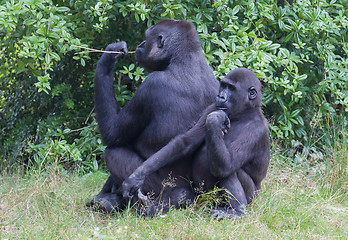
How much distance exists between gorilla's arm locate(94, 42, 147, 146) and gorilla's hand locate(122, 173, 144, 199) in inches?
17.0

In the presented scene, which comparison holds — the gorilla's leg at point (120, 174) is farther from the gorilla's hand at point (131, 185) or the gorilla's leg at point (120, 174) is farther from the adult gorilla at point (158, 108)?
the gorilla's hand at point (131, 185)

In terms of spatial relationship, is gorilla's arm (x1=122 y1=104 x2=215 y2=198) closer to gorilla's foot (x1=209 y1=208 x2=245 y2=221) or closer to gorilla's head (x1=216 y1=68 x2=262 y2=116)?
gorilla's head (x1=216 y1=68 x2=262 y2=116)

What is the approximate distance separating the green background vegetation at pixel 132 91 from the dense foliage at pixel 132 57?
0.6 inches

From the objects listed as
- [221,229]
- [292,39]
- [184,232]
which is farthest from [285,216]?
[292,39]

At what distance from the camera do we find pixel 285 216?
11.8 ft

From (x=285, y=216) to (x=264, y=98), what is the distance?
1847 millimetres

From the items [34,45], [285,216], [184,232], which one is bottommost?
[285,216]

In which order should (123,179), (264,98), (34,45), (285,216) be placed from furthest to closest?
(264,98)
(34,45)
(123,179)
(285,216)

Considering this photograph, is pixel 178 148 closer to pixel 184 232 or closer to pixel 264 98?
pixel 184 232

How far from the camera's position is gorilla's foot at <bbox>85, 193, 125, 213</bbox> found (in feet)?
12.6

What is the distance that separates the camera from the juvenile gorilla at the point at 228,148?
344 cm

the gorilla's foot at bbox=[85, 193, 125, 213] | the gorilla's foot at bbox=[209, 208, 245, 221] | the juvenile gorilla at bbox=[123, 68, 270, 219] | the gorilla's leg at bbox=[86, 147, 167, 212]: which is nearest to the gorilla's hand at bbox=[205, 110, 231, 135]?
the juvenile gorilla at bbox=[123, 68, 270, 219]

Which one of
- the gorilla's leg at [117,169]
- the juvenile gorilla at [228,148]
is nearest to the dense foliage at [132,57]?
the gorilla's leg at [117,169]

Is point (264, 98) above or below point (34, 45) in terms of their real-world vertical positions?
below
